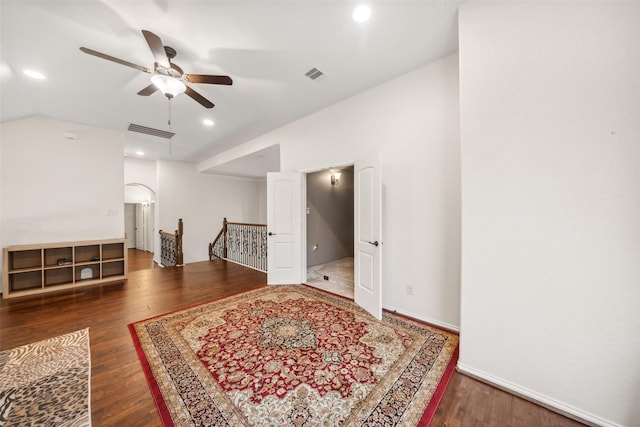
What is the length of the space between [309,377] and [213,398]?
2.39ft

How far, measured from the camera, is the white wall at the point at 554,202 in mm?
1386

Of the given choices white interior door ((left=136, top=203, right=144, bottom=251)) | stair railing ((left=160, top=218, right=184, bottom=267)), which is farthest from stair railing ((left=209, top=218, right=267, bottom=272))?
white interior door ((left=136, top=203, right=144, bottom=251))

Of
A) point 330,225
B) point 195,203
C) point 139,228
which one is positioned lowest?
point 139,228

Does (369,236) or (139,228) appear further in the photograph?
(139,228)

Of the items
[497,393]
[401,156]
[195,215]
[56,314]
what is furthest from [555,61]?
[195,215]

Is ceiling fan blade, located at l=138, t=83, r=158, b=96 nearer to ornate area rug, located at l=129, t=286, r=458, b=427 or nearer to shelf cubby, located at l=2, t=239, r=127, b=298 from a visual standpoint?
ornate area rug, located at l=129, t=286, r=458, b=427

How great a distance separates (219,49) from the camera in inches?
94.3

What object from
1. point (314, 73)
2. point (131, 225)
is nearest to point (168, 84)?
point (314, 73)

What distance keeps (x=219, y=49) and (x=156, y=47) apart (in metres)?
0.68

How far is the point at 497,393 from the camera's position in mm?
1725

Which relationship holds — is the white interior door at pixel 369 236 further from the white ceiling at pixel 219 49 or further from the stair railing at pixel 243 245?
the stair railing at pixel 243 245

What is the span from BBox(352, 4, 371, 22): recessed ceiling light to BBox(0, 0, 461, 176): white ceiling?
4cm

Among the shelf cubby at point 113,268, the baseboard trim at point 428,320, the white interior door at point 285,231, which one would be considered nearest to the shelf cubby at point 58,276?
the shelf cubby at point 113,268

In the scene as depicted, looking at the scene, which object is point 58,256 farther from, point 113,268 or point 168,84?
point 168,84
